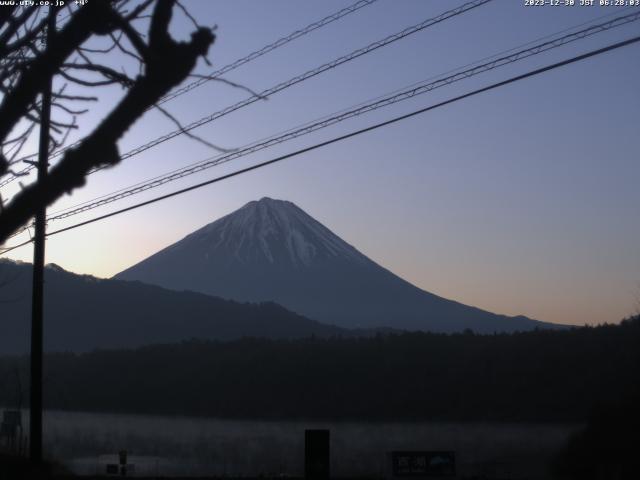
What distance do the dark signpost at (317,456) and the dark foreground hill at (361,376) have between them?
3880 cm

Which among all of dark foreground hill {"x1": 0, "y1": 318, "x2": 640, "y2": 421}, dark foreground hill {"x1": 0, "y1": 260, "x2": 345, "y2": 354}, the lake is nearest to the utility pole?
the lake

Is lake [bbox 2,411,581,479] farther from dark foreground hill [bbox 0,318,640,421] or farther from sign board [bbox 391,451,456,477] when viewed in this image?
dark foreground hill [bbox 0,318,640,421]

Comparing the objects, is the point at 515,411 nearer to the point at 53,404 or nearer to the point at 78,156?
the point at 53,404

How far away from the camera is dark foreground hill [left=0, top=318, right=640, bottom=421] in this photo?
2670 inches

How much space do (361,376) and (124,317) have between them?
88274 millimetres

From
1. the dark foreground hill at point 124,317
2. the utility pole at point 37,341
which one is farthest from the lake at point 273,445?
the dark foreground hill at point 124,317

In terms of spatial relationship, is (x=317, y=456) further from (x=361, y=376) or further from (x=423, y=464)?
(x=361, y=376)

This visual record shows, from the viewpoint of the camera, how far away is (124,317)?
16762cm

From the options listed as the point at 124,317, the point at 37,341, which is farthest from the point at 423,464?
the point at 124,317

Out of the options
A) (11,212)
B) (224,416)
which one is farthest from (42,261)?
(224,416)

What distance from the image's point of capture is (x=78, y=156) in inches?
159

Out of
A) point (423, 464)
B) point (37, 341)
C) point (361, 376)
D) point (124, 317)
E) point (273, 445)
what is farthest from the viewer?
point (124, 317)

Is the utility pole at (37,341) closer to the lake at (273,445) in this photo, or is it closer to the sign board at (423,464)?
the sign board at (423,464)

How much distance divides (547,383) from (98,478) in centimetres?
5065
